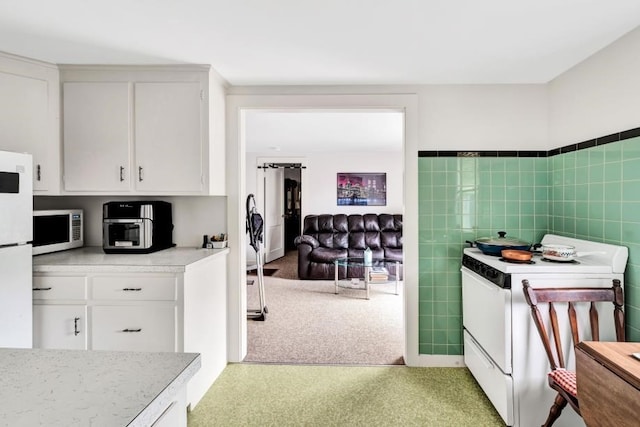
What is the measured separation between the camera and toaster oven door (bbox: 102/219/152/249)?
2.32 m

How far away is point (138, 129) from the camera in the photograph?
92.6 inches

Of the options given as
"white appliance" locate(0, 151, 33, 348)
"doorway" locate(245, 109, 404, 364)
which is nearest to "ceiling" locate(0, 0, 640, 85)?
"doorway" locate(245, 109, 404, 364)

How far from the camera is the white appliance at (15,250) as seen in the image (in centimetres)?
171

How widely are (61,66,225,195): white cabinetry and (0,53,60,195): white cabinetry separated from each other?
0.22ft

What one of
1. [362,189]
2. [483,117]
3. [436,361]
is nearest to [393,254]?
[362,189]

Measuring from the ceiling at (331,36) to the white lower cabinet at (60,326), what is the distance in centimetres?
159

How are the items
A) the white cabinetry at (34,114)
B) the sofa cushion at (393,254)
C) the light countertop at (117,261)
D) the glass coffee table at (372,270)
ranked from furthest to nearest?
the sofa cushion at (393,254), the glass coffee table at (372,270), the white cabinetry at (34,114), the light countertop at (117,261)

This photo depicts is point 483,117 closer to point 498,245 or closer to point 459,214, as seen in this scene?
point 459,214

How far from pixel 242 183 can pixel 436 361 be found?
2104 millimetres

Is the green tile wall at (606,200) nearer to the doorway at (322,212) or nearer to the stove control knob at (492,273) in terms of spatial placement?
the stove control knob at (492,273)

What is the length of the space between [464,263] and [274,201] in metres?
5.01

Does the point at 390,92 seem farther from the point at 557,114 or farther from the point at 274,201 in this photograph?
the point at 274,201

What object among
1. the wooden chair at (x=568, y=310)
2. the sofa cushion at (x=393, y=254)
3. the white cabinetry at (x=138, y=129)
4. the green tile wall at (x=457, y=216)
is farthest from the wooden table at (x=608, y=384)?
the sofa cushion at (x=393, y=254)

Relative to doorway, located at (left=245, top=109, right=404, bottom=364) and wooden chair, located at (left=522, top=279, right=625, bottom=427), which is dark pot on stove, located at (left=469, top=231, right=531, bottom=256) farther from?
doorway, located at (left=245, top=109, right=404, bottom=364)
